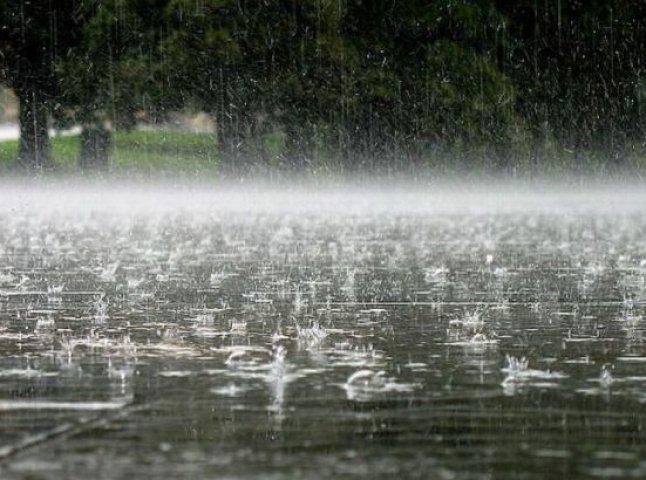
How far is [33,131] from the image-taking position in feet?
171

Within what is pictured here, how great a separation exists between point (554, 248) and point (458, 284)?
6.25 m

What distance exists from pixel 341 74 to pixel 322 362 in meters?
40.5

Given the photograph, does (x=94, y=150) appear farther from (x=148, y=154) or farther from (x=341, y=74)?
(x=148, y=154)

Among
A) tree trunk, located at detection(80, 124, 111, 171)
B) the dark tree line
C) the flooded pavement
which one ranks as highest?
the dark tree line

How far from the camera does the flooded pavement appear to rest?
5523 mm

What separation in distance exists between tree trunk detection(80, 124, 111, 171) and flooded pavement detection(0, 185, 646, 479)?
3306cm

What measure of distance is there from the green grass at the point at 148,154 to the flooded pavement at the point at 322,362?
117 ft

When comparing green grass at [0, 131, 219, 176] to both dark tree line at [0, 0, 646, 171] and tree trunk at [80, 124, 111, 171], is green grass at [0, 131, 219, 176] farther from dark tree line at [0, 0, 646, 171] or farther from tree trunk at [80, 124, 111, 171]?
dark tree line at [0, 0, 646, 171]

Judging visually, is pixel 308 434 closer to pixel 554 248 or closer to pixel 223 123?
pixel 554 248

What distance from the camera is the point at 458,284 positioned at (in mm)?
13648

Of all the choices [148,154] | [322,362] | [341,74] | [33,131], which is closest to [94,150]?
[33,131]

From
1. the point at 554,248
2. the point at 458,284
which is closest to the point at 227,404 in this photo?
the point at 458,284

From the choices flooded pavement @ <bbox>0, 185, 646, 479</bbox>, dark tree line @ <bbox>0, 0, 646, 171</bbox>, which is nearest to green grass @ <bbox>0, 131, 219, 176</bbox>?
dark tree line @ <bbox>0, 0, 646, 171</bbox>

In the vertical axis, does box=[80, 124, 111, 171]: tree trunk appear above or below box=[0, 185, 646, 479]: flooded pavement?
above
